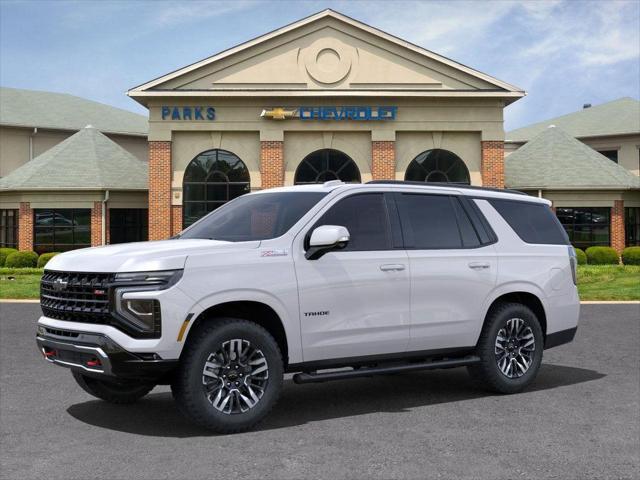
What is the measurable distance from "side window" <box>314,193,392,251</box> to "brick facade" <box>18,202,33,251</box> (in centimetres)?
3107

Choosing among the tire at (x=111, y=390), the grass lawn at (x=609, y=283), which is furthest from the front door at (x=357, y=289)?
the grass lawn at (x=609, y=283)

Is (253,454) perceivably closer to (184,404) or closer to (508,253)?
(184,404)

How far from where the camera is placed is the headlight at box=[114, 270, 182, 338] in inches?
238

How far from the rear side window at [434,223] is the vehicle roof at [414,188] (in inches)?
3.4

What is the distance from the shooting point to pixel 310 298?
679cm

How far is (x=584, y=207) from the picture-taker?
36469 millimetres

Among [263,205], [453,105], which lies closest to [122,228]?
[453,105]

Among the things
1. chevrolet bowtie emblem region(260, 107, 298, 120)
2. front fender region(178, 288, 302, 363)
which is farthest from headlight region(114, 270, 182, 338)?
chevrolet bowtie emblem region(260, 107, 298, 120)

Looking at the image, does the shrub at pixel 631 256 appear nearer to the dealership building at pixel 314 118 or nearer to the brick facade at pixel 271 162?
the dealership building at pixel 314 118

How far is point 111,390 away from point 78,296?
1.50m

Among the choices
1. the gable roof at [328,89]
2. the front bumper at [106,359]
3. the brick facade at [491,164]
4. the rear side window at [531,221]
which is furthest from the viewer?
the brick facade at [491,164]

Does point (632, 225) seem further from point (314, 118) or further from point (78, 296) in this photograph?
point (78, 296)

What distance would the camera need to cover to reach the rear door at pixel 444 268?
752cm

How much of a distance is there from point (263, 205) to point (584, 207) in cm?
3164
